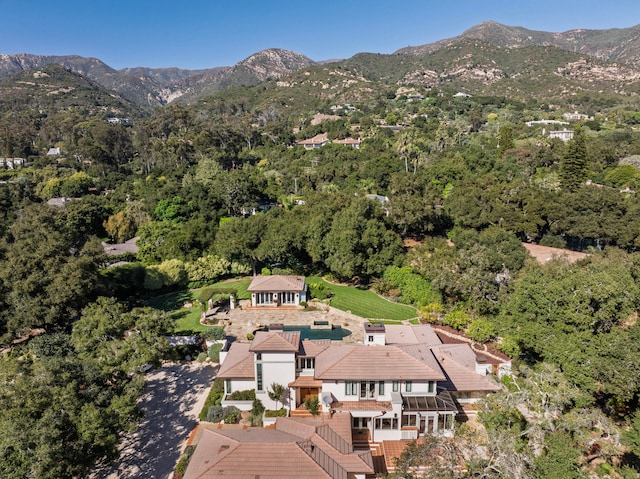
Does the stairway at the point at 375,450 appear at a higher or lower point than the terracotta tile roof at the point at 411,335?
lower

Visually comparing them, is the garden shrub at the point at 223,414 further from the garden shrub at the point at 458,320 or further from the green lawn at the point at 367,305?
A: the garden shrub at the point at 458,320

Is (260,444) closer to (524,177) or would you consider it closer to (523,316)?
(523,316)

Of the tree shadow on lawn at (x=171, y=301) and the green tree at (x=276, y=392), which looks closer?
the green tree at (x=276, y=392)

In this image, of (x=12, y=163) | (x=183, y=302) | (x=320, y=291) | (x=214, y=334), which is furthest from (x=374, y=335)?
(x=12, y=163)

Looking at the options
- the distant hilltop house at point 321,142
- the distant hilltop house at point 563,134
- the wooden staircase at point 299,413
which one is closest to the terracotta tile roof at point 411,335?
the wooden staircase at point 299,413

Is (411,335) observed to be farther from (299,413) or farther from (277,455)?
(277,455)

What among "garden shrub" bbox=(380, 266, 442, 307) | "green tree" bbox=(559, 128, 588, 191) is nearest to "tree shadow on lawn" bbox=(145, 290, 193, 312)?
"garden shrub" bbox=(380, 266, 442, 307)

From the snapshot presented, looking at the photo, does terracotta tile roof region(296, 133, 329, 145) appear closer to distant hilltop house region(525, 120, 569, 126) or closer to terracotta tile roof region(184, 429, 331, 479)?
distant hilltop house region(525, 120, 569, 126)
